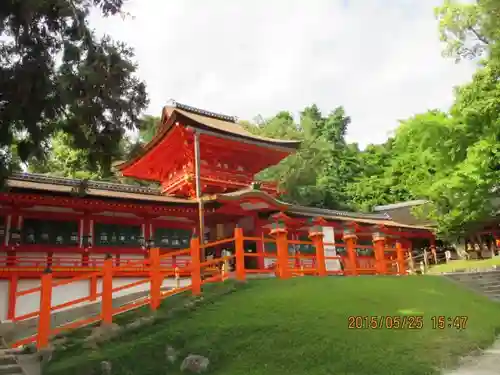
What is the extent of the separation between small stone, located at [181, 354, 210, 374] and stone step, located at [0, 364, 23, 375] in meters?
3.15

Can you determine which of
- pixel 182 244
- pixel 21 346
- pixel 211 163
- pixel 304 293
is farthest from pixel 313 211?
pixel 21 346

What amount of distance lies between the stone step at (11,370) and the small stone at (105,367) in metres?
1.69

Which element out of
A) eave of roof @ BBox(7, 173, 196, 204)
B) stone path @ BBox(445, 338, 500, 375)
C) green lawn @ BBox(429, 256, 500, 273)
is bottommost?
stone path @ BBox(445, 338, 500, 375)

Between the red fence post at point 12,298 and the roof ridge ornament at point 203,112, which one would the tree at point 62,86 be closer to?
the red fence post at point 12,298

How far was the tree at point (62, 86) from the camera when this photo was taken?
25.8 ft

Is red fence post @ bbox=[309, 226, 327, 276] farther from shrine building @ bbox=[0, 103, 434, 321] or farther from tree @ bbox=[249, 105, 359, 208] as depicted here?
tree @ bbox=[249, 105, 359, 208]

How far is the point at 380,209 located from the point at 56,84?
32940 millimetres

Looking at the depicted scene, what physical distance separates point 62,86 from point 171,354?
5.14 metres

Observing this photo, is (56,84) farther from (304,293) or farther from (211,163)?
(211,163)

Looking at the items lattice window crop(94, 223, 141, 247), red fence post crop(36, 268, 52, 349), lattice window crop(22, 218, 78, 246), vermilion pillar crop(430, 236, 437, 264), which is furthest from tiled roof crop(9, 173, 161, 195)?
vermilion pillar crop(430, 236, 437, 264)

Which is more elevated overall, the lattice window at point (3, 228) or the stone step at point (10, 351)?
the lattice window at point (3, 228)

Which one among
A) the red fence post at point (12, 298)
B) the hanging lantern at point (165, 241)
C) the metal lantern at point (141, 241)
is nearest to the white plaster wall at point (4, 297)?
the red fence post at point (12, 298)

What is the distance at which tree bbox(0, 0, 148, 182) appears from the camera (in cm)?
788

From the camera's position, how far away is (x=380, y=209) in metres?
37.5
